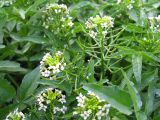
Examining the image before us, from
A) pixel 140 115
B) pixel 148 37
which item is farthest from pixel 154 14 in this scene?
pixel 140 115

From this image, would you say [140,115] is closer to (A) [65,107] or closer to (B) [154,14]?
(A) [65,107]

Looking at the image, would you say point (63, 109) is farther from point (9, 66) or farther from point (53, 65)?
point (9, 66)

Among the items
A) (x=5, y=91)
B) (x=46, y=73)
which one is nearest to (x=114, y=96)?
(x=46, y=73)

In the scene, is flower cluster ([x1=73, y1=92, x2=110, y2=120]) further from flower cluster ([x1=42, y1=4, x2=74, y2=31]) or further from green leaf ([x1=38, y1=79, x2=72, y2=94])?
flower cluster ([x1=42, y1=4, x2=74, y2=31])

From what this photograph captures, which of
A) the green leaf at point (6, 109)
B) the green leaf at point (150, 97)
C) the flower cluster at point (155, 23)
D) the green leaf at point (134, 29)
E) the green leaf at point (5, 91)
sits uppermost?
the flower cluster at point (155, 23)

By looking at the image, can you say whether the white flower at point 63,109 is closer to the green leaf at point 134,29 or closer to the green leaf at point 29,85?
the green leaf at point 29,85

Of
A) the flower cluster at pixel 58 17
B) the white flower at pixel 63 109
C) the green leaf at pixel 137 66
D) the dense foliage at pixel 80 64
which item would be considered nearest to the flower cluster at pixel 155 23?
the dense foliage at pixel 80 64
